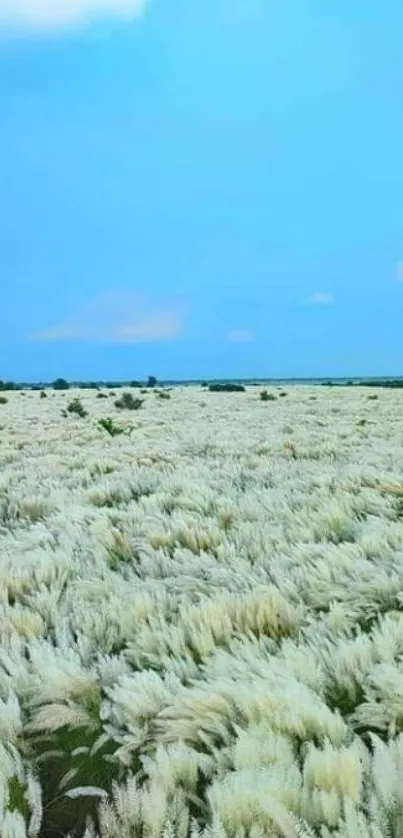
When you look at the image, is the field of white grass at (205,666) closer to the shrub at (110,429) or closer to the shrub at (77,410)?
the shrub at (110,429)

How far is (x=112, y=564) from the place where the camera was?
538 cm

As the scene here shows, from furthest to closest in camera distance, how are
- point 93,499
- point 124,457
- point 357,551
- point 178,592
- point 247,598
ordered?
point 124,457
point 93,499
point 357,551
point 178,592
point 247,598

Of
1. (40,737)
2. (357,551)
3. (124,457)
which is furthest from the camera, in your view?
(124,457)

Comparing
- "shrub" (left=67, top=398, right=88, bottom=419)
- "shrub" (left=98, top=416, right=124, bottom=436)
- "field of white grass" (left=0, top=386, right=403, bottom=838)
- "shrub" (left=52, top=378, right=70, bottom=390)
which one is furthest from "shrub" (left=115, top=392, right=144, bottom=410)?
"shrub" (left=52, top=378, right=70, bottom=390)

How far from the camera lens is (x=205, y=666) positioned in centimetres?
329

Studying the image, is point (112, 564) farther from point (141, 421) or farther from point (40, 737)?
point (141, 421)

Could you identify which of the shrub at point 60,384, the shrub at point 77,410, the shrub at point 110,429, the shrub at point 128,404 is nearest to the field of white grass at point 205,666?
the shrub at point 110,429

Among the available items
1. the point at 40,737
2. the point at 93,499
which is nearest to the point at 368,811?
the point at 40,737

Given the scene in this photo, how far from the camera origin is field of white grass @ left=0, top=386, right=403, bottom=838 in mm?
2232

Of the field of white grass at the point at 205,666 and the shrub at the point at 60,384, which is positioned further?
the shrub at the point at 60,384

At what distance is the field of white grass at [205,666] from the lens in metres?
2.23

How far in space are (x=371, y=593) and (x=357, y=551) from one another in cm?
76

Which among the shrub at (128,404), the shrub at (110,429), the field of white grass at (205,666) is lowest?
the field of white grass at (205,666)

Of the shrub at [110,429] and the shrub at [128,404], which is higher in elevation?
the shrub at [128,404]
